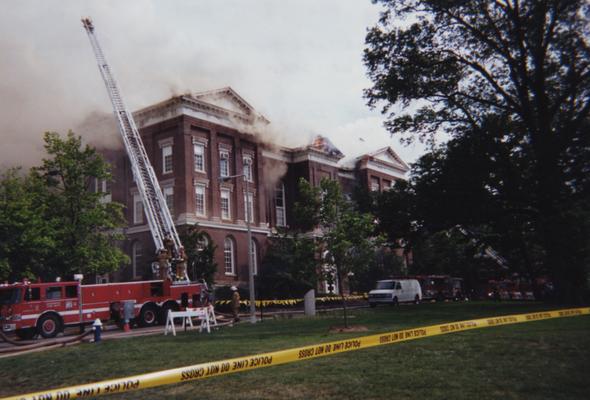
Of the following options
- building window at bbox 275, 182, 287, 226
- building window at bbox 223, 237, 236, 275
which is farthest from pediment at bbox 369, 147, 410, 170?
building window at bbox 223, 237, 236, 275

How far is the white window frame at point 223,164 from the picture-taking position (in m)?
50.3

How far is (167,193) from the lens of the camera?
1871 inches

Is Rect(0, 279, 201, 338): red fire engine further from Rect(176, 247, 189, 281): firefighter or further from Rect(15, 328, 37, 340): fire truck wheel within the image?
Rect(176, 247, 189, 281): firefighter

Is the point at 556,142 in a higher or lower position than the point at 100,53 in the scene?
lower

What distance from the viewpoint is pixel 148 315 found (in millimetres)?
29250

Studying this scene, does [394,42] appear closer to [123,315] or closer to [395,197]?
[395,197]

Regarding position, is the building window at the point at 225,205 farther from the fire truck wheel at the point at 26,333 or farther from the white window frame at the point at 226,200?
the fire truck wheel at the point at 26,333

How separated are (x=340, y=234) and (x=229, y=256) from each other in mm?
26999

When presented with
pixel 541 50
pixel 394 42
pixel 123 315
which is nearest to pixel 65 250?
pixel 123 315

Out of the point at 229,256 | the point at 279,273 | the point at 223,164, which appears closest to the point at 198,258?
the point at 279,273

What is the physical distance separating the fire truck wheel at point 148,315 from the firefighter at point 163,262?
14.2 ft

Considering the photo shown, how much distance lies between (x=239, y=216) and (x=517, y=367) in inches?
1674

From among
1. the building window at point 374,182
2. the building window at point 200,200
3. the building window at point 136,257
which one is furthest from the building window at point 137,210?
the building window at point 374,182

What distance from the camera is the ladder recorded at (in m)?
41.7
